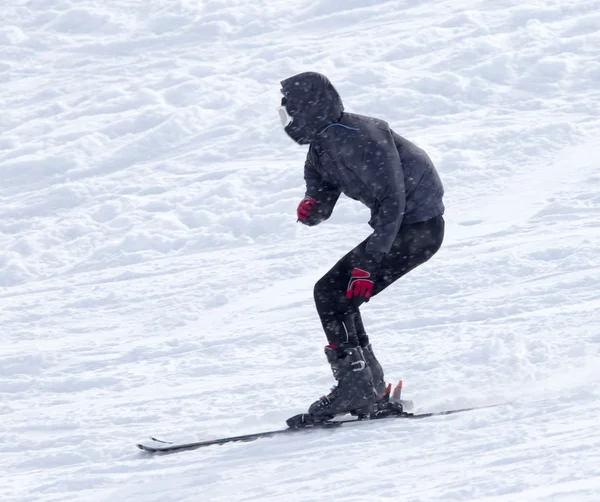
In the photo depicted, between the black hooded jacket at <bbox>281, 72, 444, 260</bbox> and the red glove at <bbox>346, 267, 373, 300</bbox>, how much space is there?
0.12 metres

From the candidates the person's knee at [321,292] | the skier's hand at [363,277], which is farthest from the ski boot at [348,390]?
the skier's hand at [363,277]

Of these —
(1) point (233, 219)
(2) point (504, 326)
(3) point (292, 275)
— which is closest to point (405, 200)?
(2) point (504, 326)

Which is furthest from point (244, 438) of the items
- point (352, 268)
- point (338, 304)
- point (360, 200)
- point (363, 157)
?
point (363, 157)

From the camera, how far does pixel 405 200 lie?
425cm

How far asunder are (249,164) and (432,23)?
15.1 feet

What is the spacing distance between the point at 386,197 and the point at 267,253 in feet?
12.3

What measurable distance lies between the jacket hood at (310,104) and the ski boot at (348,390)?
1.15 meters

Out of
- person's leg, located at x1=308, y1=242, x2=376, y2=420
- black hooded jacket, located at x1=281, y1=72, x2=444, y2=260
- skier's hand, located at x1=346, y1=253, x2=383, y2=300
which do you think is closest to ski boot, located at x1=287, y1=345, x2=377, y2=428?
person's leg, located at x1=308, y1=242, x2=376, y2=420

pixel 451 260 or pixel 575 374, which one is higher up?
pixel 451 260

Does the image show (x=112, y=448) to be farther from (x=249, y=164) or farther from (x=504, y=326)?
(x=249, y=164)

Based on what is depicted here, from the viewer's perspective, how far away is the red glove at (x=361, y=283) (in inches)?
165

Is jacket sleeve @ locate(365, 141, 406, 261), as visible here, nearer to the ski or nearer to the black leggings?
the black leggings

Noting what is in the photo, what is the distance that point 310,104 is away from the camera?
163 inches

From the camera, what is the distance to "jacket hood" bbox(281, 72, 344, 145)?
4148mm
